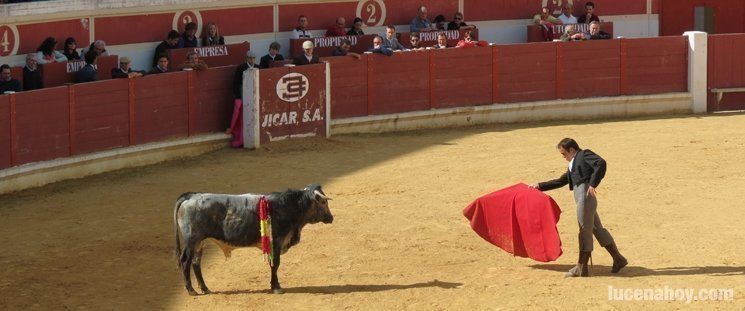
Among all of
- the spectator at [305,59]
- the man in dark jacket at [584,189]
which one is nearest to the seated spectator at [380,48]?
the spectator at [305,59]

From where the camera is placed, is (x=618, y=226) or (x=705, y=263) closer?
(x=705, y=263)

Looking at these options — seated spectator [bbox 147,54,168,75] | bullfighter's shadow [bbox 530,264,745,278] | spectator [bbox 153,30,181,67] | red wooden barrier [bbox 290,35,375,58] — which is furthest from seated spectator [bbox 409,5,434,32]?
bullfighter's shadow [bbox 530,264,745,278]

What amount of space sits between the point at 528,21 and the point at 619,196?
10.8m

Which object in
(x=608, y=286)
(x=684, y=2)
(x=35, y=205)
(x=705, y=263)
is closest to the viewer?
(x=608, y=286)

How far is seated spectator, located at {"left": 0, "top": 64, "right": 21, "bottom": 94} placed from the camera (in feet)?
59.4

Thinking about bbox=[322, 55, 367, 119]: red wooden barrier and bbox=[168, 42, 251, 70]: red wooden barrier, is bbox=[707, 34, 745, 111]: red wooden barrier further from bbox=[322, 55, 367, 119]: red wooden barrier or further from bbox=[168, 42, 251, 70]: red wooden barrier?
bbox=[168, 42, 251, 70]: red wooden barrier

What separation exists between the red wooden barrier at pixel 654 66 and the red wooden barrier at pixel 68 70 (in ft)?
29.9

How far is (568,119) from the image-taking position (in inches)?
968

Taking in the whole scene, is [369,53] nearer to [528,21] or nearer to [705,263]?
[528,21]

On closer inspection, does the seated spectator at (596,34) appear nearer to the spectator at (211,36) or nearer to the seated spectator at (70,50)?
the spectator at (211,36)

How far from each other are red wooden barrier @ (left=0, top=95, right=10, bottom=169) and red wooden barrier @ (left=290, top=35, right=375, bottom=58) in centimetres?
699

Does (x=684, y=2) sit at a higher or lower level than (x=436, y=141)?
higher

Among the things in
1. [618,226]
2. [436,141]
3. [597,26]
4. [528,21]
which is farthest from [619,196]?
[528,21]

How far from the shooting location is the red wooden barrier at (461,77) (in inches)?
931
